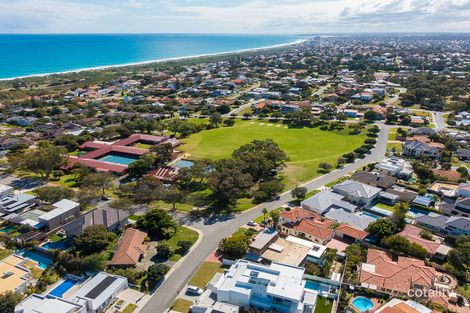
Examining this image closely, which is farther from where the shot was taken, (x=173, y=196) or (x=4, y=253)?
(x=173, y=196)

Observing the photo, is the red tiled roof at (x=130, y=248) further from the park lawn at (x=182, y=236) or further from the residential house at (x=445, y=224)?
the residential house at (x=445, y=224)

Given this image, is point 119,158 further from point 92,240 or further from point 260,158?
point 92,240

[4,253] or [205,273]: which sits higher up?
[4,253]

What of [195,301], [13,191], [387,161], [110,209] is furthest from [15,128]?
[387,161]

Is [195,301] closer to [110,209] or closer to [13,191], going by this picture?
[110,209]


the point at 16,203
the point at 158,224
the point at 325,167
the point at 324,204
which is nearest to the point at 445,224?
the point at 324,204

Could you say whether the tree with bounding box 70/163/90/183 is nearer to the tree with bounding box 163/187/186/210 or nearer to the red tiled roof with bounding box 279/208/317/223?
the tree with bounding box 163/187/186/210

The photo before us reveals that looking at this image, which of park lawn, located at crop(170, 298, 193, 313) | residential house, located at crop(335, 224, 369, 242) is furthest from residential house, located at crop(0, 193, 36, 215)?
residential house, located at crop(335, 224, 369, 242)
